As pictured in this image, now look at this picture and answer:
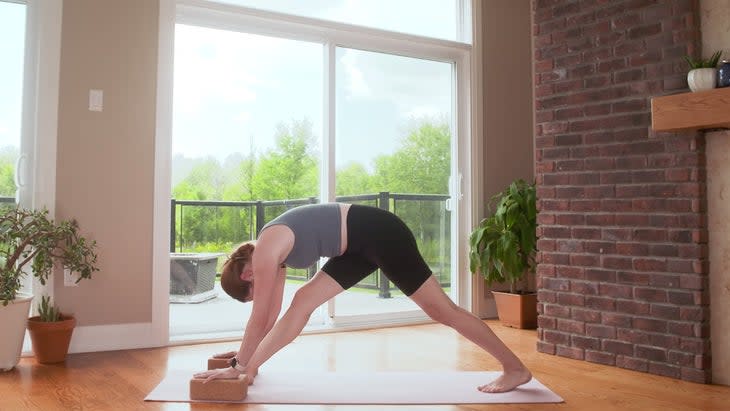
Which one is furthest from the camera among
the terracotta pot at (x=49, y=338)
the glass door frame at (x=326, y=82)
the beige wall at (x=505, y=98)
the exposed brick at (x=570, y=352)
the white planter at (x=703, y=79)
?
the beige wall at (x=505, y=98)

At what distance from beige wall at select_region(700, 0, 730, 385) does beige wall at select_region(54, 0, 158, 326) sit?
2808mm

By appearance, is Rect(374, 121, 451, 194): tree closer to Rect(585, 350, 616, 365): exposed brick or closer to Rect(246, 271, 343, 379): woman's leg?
Rect(585, 350, 616, 365): exposed brick

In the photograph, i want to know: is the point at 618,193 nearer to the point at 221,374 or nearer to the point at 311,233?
the point at 311,233

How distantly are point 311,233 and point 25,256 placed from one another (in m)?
1.68

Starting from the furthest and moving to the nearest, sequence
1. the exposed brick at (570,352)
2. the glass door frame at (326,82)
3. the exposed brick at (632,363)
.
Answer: the glass door frame at (326,82)
the exposed brick at (570,352)
the exposed brick at (632,363)

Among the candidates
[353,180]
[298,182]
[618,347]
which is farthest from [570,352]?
[298,182]

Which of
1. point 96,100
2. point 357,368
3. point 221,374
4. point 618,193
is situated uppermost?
point 96,100

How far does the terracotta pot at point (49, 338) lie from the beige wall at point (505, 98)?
2.69 metres

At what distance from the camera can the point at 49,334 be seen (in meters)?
3.07

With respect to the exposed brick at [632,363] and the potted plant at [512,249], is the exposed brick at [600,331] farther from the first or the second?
the potted plant at [512,249]

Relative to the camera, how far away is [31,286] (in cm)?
331

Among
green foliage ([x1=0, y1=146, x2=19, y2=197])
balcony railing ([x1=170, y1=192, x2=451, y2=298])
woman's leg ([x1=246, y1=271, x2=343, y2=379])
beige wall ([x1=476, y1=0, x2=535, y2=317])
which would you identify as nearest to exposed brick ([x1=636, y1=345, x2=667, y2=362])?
woman's leg ([x1=246, y1=271, x2=343, y2=379])

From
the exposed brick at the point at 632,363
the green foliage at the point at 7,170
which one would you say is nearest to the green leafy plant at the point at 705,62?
the exposed brick at the point at 632,363

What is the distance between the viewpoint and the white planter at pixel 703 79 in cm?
259
